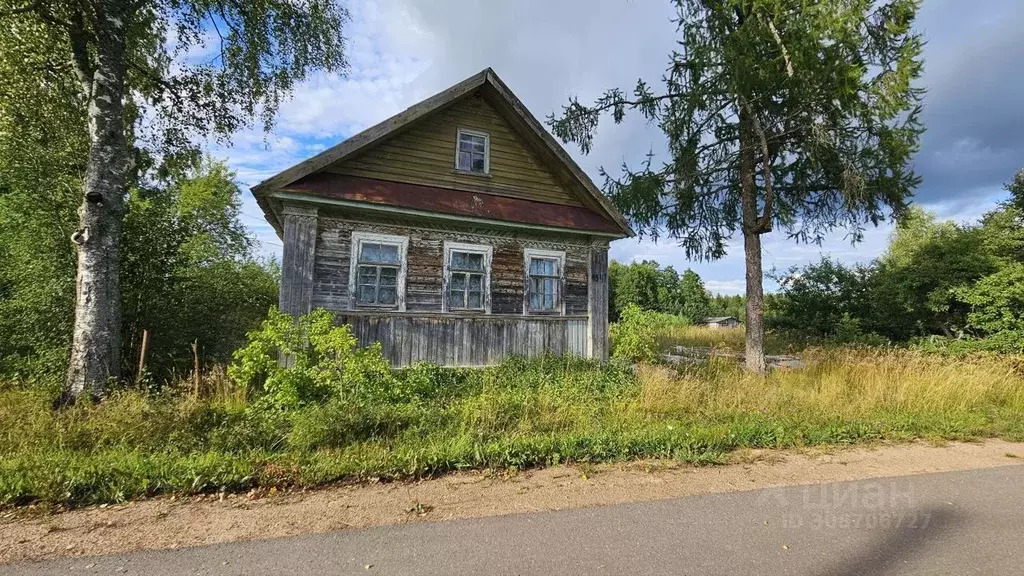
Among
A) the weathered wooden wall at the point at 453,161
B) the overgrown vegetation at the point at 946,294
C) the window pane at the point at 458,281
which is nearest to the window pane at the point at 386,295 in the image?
the window pane at the point at 458,281

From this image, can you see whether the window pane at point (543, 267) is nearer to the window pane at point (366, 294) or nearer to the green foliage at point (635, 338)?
the green foliage at point (635, 338)

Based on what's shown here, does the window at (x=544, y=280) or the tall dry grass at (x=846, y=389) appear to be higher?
the window at (x=544, y=280)

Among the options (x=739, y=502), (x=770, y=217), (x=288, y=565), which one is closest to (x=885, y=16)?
(x=770, y=217)

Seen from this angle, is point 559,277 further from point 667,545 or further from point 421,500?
point 667,545

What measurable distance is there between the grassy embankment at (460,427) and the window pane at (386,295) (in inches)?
64.3

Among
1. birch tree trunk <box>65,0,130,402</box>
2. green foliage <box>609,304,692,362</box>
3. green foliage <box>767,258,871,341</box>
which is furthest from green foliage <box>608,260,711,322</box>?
birch tree trunk <box>65,0,130,402</box>

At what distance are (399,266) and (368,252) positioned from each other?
0.64 meters

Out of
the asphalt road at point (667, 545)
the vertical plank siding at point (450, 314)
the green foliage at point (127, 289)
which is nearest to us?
the asphalt road at point (667, 545)

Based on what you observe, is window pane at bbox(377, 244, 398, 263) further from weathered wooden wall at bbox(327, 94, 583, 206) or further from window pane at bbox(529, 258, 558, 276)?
window pane at bbox(529, 258, 558, 276)

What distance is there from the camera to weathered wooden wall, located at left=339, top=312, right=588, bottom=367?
29.2 ft

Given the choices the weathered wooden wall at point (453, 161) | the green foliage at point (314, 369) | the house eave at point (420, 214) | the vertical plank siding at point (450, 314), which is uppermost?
the weathered wooden wall at point (453, 161)

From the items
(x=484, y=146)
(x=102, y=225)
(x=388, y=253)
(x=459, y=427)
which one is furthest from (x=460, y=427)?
(x=484, y=146)

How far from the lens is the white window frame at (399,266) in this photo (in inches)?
344

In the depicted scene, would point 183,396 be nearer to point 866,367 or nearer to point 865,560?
point 865,560
